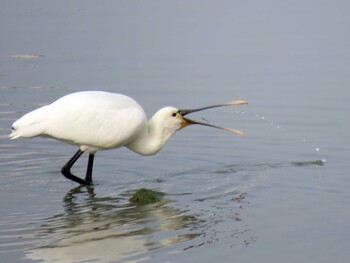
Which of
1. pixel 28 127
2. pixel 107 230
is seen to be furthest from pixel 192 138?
pixel 107 230

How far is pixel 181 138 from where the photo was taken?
13398mm

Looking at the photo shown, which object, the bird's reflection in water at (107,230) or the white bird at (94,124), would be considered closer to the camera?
the bird's reflection in water at (107,230)

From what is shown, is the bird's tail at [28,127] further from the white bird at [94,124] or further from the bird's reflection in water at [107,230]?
the bird's reflection in water at [107,230]

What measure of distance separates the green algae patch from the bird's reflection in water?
3.3 inches

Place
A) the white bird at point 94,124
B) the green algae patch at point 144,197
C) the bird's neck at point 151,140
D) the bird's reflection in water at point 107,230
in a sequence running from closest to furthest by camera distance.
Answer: the bird's reflection in water at point 107,230, the green algae patch at point 144,197, the white bird at point 94,124, the bird's neck at point 151,140

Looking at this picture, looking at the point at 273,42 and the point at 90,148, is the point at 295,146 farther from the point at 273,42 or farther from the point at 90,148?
the point at 273,42

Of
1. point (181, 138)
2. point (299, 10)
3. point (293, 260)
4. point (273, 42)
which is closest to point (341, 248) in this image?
point (293, 260)

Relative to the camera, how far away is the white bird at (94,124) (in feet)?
37.0

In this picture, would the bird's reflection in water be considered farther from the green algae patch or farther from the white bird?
the white bird

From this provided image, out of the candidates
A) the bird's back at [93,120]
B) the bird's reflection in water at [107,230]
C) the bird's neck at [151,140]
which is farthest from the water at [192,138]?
the bird's back at [93,120]

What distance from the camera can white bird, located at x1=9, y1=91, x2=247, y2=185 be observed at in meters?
11.3

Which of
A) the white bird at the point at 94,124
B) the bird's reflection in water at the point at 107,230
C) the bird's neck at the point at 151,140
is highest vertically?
the white bird at the point at 94,124

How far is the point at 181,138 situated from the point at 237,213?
9.88 feet

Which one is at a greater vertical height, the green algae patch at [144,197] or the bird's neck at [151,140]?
the bird's neck at [151,140]
